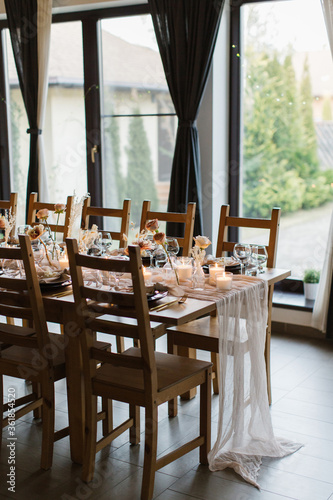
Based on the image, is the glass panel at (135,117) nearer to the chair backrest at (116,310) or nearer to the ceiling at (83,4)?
the ceiling at (83,4)

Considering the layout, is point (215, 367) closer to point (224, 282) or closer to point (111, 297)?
point (224, 282)

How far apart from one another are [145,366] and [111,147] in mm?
3340

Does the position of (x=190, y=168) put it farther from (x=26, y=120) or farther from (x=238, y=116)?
(x=26, y=120)

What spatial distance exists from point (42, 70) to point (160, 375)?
3.69 m

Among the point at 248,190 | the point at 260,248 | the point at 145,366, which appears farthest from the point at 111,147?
the point at 145,366

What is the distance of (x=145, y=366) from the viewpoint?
230 cm

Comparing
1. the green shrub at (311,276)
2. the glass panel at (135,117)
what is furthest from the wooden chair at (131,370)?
the glass panel at (135,117)

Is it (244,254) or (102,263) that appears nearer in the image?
(102,263)

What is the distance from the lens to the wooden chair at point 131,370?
7.47ft

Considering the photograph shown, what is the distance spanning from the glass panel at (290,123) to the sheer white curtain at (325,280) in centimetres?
31

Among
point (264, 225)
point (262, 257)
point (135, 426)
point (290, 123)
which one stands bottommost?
point (135, 426)

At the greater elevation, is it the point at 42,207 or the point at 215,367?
the point at 42,207

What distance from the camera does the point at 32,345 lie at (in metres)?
2.57

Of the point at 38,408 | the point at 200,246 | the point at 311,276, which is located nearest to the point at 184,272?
the point at 200,246
